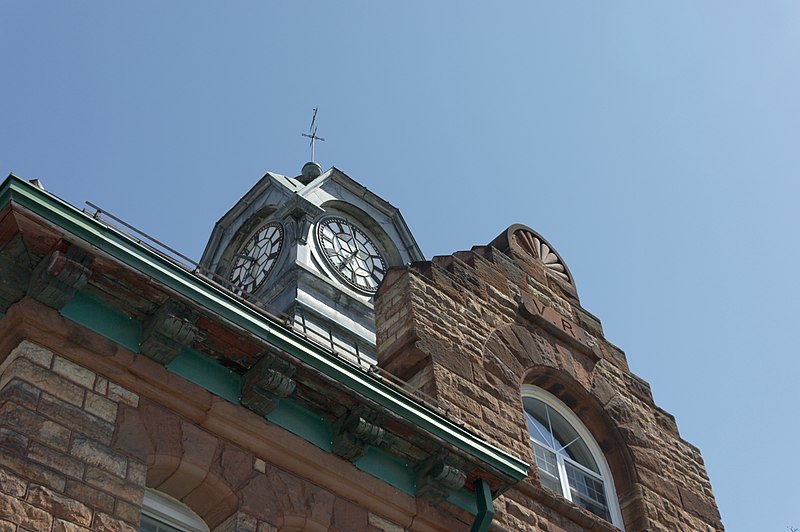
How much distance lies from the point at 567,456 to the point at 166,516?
5436mm

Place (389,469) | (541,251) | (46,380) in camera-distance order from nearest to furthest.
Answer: (46,380) → (389,469) → (541,251)

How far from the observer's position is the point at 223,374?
901 cm

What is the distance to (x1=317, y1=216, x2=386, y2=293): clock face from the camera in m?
27.2

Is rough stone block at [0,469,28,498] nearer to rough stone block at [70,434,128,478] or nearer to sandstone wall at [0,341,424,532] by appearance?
sandstone wall at [0,341,424,532]

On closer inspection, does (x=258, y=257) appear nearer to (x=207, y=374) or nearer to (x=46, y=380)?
(x=207, y=374)

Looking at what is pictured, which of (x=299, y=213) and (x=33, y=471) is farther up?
(x=299, y=213)

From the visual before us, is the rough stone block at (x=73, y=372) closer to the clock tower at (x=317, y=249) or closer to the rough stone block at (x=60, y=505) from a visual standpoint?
the rough stone block at (x=60, y=505)

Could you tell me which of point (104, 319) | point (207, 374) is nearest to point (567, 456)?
point (207, 374)

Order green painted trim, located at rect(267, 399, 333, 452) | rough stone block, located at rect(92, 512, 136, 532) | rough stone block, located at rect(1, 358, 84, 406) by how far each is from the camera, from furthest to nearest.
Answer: green painted trim, located at rect(267, 399, 333, 452), rough stone block, located at rect(1, 358, 84, 406), rough stone block, located at rect(92, 512, 136, 532)

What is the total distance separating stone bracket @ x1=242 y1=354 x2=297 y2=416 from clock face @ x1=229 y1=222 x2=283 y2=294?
17371 mm

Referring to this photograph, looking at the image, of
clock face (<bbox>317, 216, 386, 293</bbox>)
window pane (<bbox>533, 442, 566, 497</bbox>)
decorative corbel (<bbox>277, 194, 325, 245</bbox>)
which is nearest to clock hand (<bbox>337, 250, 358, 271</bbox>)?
clock face (<bbox>317, 216, 386, 293</bbox>)

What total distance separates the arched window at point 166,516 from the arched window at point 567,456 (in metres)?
4.38

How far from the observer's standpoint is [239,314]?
349 inches

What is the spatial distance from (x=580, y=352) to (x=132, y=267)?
6469 mm
